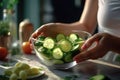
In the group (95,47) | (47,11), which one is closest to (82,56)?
(95,47)

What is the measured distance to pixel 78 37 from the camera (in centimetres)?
118

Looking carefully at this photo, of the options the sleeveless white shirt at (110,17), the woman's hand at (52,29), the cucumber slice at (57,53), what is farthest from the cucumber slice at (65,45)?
the sleeveless white shirt at (110,17)

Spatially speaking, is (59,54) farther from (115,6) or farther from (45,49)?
(115,6)

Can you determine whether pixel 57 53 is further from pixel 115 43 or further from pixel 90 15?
pixel 90 15

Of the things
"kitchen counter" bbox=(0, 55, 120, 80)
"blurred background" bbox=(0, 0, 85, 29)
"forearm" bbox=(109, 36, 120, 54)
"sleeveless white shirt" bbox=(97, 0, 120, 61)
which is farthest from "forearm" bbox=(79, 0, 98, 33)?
"blurred background" bbox=(0, 0, 85, 29)

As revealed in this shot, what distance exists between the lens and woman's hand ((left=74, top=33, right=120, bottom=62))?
1.07 metres

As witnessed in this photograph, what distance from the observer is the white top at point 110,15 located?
1414 millimetres

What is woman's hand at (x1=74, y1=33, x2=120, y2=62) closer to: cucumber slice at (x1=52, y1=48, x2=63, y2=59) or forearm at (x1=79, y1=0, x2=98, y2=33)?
cucumber slice at (x1=52, y1=48, x2=63, y2=59)

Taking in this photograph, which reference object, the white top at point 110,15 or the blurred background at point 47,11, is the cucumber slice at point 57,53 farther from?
the blurred background at point 47,11

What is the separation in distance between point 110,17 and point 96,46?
1.24 feet

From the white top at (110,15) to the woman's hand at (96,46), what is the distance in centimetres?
32

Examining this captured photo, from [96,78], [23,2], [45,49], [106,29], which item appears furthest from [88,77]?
[23,2]

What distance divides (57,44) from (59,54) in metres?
0.04

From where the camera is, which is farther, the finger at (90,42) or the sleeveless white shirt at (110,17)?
the sleeveless white shirt at (110,17)
